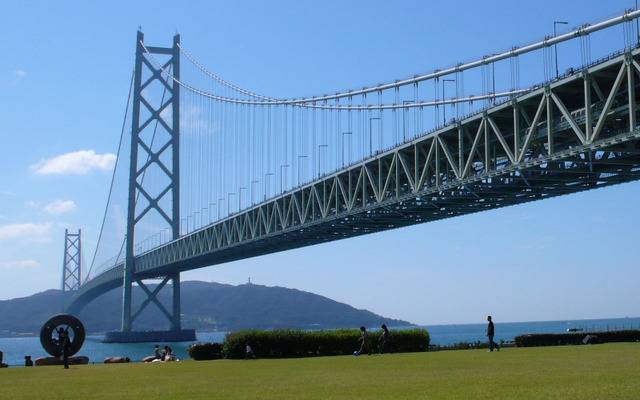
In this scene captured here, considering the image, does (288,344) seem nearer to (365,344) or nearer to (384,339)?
(365,344)

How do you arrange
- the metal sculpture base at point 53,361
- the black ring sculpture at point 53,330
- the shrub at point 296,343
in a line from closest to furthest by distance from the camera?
1. the shrub at point 296,343
2. the metal sculpture base at point 53,361
3. the black ring sculpture at point 53,330

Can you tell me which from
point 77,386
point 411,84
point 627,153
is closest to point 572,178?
point 627,153

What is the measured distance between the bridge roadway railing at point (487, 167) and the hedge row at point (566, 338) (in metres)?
6.42

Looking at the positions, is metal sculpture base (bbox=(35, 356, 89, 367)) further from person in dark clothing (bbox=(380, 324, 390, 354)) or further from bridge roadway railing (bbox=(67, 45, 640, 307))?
bridge roadway railing (bbox=(67, 45, 640, 307))

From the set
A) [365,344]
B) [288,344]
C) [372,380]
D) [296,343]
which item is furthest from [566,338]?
[372,380]

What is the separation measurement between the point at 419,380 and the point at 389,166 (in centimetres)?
2717

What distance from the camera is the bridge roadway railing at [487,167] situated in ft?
95.3

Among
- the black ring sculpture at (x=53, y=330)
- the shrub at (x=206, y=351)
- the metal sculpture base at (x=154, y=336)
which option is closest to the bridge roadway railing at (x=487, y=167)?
the shrub at (x=206, y=351)

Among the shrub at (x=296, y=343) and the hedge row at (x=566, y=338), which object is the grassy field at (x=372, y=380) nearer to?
the shrub at (x=296, y=343)

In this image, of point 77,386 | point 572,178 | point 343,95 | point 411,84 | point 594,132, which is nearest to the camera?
point 77,386

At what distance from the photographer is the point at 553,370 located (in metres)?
A: 19.5

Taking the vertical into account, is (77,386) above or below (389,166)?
below

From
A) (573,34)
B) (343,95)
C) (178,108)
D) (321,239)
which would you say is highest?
(178,108)

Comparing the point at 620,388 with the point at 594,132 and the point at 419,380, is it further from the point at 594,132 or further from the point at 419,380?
the point at 594,132
